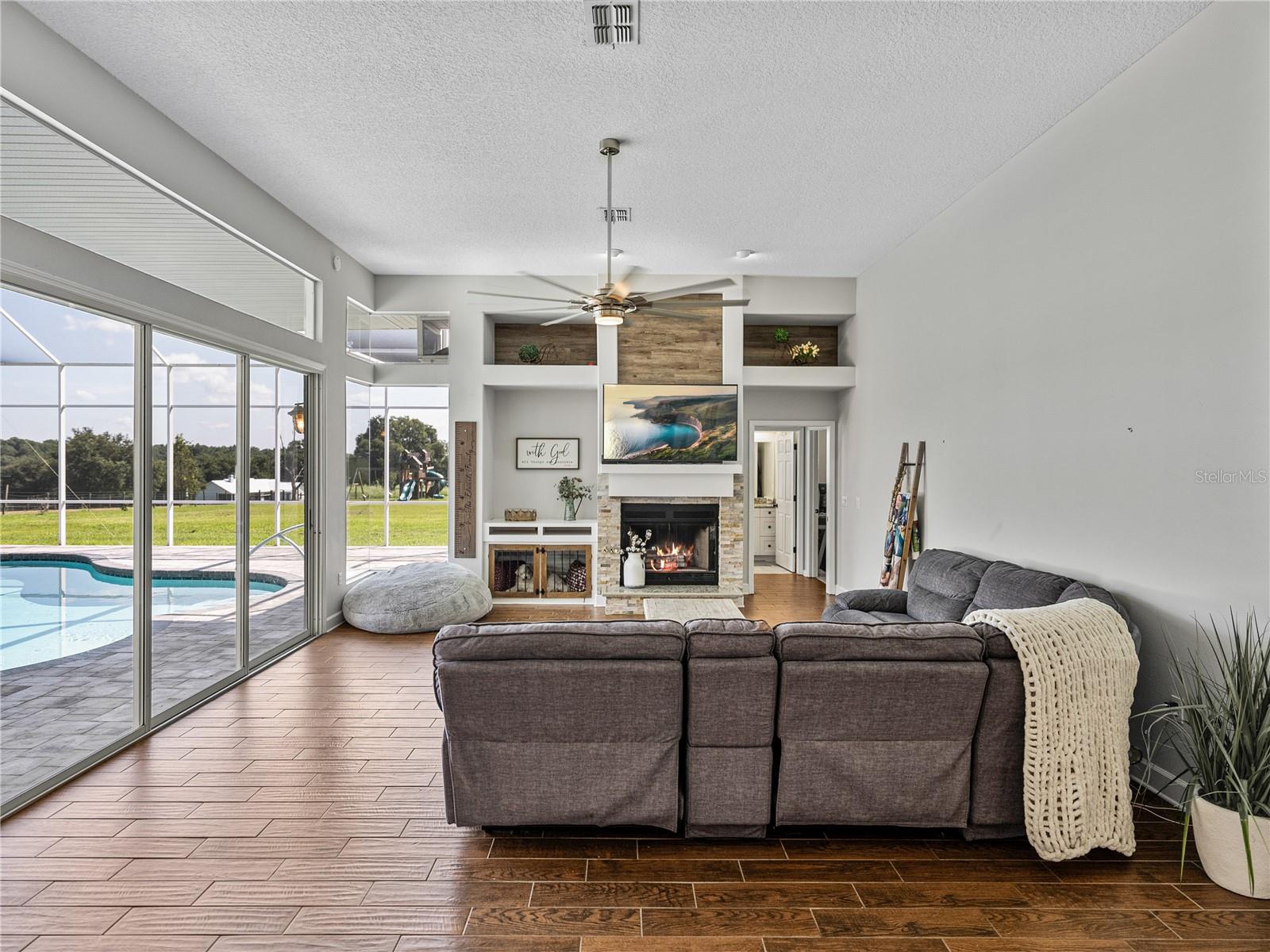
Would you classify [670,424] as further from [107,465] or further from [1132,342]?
[107,465]

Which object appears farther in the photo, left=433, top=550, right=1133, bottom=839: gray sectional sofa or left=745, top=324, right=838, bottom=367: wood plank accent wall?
left=745, top=324, right=838, bottom=367: wood plank accent wall

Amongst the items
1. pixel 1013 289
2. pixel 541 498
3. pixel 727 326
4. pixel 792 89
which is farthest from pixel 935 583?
pixel 541 498

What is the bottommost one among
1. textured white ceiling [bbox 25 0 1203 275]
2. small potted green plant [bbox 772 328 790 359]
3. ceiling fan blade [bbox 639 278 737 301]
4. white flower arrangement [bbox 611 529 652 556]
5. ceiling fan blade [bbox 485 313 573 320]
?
white flower arrangement [bbox 611 529 652 556]

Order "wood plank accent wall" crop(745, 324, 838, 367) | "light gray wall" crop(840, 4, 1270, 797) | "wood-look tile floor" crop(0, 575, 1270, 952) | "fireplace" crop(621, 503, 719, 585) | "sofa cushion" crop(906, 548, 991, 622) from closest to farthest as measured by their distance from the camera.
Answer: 1. "wood-look tile floor" crop(0, 575, 1270, 952)
2. "light gray wall" crop(840, 4, 1270, 797)
3. "sofa cushion" crop(906, 548, 991, 622)
4. "fireplace" crop(621, 503, 719, 585)
5. "wood plank accent wall" crop(745, 324, 838, 367)

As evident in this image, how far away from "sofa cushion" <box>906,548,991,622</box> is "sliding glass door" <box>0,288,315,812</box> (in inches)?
173

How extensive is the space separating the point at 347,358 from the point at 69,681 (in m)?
3.71

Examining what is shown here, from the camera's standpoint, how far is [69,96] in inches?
124

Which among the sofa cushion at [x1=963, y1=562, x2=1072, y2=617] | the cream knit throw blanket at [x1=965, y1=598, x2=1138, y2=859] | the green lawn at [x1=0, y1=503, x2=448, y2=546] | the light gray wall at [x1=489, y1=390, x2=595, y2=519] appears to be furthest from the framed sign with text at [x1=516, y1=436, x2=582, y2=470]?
the cream knit throw blanket at [x1=965, y1=598, x2=1138, y2=859]

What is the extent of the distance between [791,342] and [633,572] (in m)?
3.03

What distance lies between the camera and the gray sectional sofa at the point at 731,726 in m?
2.59

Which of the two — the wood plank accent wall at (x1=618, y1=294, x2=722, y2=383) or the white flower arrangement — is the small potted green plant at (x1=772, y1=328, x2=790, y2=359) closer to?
the wood plank accent wall at (x1=618, y1=294, x2=722, y2=383)

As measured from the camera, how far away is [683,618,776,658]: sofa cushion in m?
2.64

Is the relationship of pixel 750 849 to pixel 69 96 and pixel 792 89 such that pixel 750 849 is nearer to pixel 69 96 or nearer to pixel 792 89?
pixel 792 89

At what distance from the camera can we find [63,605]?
10.8 ft
